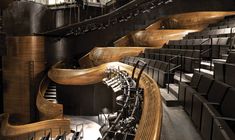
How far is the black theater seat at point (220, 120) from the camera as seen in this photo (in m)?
0.65

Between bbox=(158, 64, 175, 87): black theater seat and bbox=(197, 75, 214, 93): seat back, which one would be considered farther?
bbox=(158, 64, 175, 87): black theater seat

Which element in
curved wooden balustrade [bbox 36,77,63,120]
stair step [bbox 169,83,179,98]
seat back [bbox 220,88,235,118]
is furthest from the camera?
curved wooden balustrade [bbox 36,77,63,120]

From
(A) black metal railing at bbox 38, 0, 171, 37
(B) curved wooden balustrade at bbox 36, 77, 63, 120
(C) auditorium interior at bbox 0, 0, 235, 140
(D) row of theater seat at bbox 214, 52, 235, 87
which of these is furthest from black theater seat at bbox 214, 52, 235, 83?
(B) curved wooden balustrade at bbox 36, 77, 63, 120

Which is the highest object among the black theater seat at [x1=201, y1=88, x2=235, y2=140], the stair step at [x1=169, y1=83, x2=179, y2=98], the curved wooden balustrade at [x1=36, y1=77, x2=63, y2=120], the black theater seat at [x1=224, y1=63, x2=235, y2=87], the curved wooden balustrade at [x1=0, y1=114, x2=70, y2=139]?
the black theater seat at [x1=224, y1=63, x2=235, y2=87]

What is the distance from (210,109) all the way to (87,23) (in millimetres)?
2371

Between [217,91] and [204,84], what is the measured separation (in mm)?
191

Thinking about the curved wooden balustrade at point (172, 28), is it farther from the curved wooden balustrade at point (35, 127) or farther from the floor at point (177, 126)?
the floor at point (177, 126)

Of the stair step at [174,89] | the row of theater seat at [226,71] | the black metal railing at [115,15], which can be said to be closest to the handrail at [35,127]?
the black metal railing at [115,15]

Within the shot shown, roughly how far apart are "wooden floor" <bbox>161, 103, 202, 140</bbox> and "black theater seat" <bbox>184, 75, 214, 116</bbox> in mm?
45

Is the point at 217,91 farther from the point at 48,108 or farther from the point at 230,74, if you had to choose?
the point at 48,108

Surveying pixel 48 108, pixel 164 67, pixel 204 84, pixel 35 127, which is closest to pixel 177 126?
pixel 204 84

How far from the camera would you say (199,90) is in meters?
1.21

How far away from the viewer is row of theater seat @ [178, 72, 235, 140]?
696mm

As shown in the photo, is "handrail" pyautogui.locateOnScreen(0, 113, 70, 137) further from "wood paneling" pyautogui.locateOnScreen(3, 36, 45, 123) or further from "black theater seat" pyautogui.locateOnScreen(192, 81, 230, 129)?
"black theater seat" pyautogui.locateOnScreen(192, 81, 230, 129)
